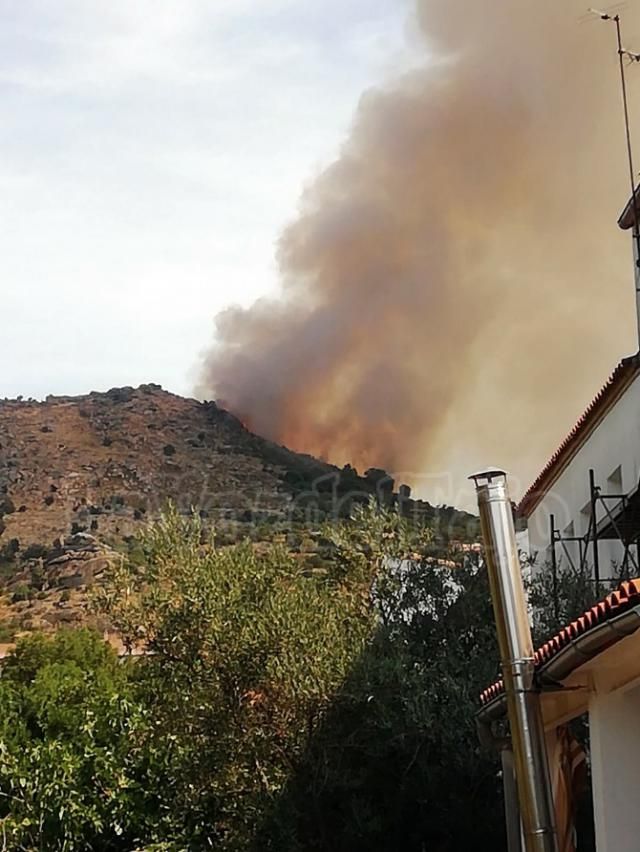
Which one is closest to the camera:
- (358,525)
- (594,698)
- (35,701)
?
(594,698)

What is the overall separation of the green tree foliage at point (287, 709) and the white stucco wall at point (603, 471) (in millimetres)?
3092

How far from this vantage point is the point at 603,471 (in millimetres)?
21016

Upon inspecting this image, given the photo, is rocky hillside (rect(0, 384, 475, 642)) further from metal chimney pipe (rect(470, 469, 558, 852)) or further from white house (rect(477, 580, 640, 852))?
white house (rect(477, 580, 640, 852))

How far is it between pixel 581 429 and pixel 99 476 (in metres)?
42.8

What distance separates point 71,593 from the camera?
174 feet

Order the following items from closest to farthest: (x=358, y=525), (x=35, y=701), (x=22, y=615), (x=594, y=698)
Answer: (x=594, y=698) < (x=358, y=525) < (x=35, y=701) < (x=22, y=615)

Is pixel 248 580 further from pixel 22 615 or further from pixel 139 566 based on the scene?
pixel 22 615

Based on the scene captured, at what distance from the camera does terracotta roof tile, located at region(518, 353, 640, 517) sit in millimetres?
18562

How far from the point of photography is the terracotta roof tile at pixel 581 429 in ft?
60.9

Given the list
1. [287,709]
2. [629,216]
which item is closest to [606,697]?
[287,709]

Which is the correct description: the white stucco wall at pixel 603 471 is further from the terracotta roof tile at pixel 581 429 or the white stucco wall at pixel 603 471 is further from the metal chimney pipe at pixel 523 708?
the metal chimney pipe at pixel 523 708

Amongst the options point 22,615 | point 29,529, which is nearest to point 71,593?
point 22,615

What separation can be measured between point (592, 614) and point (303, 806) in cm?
934

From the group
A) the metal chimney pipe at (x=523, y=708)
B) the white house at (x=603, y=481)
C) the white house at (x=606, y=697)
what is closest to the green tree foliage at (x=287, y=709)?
the white house at (x=603, y=481)
